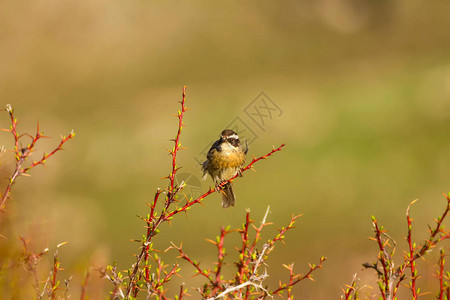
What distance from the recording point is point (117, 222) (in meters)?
12.8

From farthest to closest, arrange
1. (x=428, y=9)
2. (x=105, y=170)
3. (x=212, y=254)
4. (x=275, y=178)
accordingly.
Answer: (x=428, y=9)
(x=105, y=170)
(x=275, y=178)
(x=212, y=254)

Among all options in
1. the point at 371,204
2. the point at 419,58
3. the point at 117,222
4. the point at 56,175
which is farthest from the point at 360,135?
the point at 56,175

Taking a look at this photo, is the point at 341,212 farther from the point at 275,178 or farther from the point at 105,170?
the point at 105,170

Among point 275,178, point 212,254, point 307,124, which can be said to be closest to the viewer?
point 212,254

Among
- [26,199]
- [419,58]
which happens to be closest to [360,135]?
[419,58]

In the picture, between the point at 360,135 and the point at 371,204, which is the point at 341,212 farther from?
the point at 360,135

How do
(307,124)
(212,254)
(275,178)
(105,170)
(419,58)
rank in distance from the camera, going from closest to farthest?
1. (212,254)
2. (275,178)
3. (105,170)
4. (307,124)
5. (419,58)

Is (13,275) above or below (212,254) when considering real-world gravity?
A: below

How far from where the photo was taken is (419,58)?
1975cm

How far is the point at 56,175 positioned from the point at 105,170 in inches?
55.1

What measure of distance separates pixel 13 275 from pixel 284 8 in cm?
2193

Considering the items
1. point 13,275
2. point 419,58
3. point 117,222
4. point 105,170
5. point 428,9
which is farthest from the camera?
point 428,9

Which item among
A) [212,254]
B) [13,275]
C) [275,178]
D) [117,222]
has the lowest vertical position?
[13,275]

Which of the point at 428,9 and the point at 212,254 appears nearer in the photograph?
A: the point at 212,254
